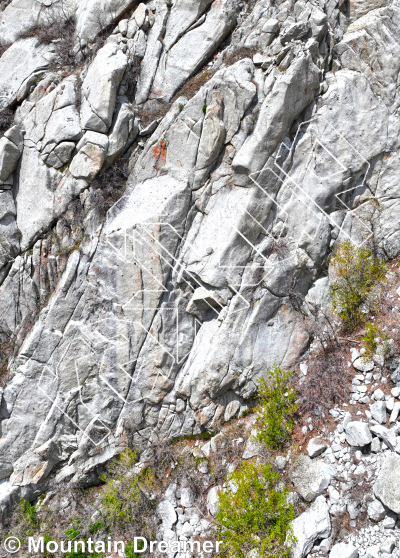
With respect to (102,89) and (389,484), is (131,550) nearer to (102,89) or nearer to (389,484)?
(389,484)

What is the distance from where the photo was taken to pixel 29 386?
843 centimetres

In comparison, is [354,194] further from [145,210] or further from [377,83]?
[145,210]

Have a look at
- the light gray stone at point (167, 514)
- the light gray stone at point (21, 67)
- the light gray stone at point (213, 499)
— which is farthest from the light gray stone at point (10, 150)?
the light gray stone at point (213, 499)

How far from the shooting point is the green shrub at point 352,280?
8367 millimetres

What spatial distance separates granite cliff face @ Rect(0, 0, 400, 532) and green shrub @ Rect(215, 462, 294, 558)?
174 cm

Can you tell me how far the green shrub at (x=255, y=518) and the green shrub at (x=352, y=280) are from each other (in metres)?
3.72

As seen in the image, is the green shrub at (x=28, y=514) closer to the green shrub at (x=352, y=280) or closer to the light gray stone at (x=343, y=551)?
the light gray stone at (x=343, y=551)

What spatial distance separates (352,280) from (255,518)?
5185 mm

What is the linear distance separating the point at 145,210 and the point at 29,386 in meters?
4.73

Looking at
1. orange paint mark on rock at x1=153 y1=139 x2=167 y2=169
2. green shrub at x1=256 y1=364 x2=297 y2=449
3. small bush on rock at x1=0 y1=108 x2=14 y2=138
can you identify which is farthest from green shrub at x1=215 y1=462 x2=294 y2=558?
small bush on rock at x1=0 y1=108 x2=14 y2=138

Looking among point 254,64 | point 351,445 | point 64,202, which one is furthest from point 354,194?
point 64,202

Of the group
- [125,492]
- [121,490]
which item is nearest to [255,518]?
[125,492]

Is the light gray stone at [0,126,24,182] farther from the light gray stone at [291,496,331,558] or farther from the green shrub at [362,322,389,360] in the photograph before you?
the light gray stone at [291,496,331,558]

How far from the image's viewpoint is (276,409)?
7750 millimetres
